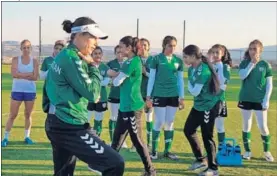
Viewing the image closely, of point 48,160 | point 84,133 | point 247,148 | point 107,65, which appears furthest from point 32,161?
point 247,148

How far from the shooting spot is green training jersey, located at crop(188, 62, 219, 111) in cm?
552

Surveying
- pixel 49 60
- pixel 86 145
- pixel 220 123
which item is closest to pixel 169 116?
pixel 220 123

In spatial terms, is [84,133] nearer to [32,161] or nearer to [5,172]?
[5,172]

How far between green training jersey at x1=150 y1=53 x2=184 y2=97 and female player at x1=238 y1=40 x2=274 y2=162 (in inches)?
44.0

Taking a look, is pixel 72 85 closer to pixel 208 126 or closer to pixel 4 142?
pixel 208 126

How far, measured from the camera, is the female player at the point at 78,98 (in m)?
3.74

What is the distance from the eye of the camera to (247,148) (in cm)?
707

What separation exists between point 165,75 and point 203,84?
147 centimetres

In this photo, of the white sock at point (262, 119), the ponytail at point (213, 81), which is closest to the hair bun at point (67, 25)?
the ponytail at point (213, 81)

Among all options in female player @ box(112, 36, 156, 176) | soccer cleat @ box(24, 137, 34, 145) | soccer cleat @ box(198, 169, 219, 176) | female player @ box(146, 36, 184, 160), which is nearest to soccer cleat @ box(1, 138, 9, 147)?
soccer cleat @ box(24, 137, 34, 145)

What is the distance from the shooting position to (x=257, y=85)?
6.86m

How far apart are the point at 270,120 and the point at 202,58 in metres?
6.20

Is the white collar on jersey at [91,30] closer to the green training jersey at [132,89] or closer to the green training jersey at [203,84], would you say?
the green training jersey at [132,89]

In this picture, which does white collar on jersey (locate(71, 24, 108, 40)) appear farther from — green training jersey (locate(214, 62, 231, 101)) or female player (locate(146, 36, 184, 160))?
green training jersey (locate(214, 62, 231, 101))
